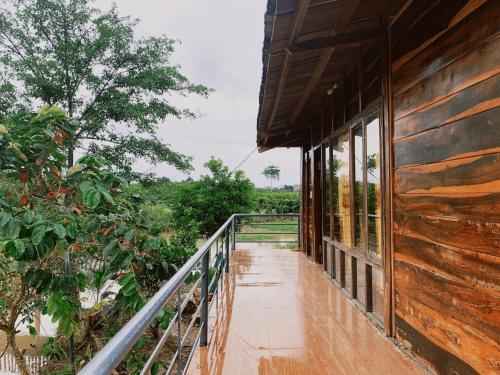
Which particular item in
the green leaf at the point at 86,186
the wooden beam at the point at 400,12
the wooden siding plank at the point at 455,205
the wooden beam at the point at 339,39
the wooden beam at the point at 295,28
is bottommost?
the wooden siding plank at the point at 455,205

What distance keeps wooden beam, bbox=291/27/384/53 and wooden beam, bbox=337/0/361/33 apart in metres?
0.07

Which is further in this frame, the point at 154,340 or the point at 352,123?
the point at 154,340

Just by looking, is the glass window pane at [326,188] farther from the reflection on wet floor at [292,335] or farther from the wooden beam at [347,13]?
the wooden beam at [347,13]

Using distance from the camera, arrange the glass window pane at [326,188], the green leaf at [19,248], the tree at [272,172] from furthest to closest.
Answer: the tree at [272,172] < the glass window pane at [326,188] < the green leaf at [19,248]

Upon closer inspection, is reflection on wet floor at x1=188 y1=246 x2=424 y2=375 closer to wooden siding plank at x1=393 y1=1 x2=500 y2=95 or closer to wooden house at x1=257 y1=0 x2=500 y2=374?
wooden house at x1=257 y1=0 x2=500 y2=374

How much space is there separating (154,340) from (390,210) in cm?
384

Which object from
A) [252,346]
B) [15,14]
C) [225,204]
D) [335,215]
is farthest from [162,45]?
[252,346]

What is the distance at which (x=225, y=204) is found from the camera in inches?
440

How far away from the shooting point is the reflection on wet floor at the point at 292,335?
2.23 meters

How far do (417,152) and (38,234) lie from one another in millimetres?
2286

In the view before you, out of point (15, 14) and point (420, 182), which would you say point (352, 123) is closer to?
point (420, 182)

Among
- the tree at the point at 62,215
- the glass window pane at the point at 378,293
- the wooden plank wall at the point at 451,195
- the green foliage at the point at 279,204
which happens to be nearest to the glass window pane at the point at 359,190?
Result: the glass window pane at the point at 378,293

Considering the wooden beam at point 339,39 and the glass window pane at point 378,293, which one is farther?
the glass window pane at point 378,293

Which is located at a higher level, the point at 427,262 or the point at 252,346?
the point at 427,262
